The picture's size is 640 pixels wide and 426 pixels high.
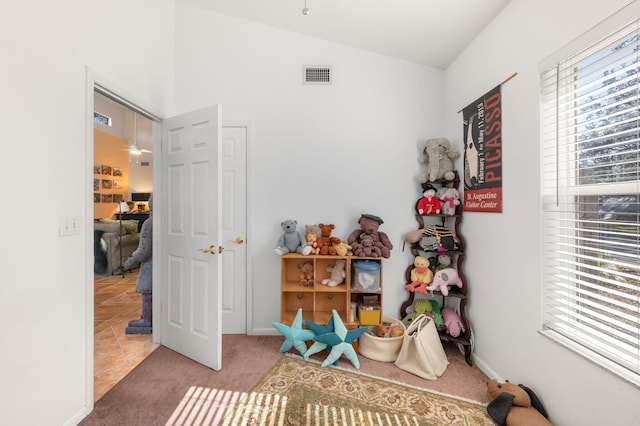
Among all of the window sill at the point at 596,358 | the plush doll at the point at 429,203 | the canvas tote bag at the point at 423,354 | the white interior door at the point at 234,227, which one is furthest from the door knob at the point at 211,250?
the window sill at the point at 596,358

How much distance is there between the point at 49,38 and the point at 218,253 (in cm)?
150

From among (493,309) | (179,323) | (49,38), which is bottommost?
(179,323)

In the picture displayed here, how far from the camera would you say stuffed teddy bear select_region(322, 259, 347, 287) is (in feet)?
7.86

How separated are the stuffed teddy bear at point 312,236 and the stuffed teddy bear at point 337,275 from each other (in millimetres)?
235

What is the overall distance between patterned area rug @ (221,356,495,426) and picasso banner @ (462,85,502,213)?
1329 mm

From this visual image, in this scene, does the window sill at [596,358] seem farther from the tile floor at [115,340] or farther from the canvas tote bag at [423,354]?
the tile floor at [115,340]

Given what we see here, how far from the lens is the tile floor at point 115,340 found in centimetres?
199

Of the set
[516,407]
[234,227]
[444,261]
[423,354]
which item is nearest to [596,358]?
[516,407]

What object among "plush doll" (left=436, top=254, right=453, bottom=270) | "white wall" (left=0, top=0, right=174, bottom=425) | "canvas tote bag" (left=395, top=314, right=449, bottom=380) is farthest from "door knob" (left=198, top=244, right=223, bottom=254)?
"plush doll" (left=436, top=254, right=453, bottom=270)

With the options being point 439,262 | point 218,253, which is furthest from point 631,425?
point 218,253

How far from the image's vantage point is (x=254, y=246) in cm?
258

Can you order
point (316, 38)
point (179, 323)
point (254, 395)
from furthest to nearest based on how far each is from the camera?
point (316, 38) < point (179, 323) < point (254, 395)

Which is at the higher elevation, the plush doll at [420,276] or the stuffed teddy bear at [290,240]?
the stuffed teddy bear at [290,240]

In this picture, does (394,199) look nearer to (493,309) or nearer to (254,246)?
(493,309)
